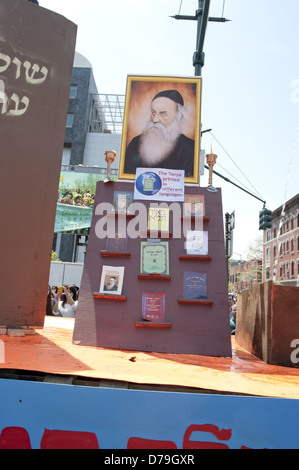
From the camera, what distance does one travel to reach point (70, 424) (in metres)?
1.92

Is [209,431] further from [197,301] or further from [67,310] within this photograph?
[67,310]

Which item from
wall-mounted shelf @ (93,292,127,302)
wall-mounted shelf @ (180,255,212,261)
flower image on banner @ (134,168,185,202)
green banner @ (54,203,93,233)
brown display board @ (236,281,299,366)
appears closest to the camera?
brown display board @ (236,281,299,366)

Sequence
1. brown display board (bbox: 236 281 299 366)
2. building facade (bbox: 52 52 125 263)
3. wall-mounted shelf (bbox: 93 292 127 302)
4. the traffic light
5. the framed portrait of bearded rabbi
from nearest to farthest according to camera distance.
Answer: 1. brown display board (bbox: 236 281 299 366)
2. wall-mounted shelf (bbox: 93 292 127 302)
3. the framed portrait of bearded rabbi
4. the traffic light
5. building facade (bbox: 52 52 125 263)

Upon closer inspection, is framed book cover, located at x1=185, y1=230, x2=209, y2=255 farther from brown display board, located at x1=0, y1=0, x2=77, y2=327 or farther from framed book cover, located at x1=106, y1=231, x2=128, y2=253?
brown display board, located at x1=0, y1=0, x2=77, y2=327

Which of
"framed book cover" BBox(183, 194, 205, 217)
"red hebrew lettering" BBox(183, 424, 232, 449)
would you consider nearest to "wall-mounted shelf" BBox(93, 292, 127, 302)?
"framed book cover" BBox(183, 194, 205, 217)

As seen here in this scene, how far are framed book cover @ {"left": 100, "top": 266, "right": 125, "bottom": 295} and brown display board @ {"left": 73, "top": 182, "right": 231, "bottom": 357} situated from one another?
0.14ft

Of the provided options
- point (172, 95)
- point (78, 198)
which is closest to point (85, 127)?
point (78, 198)

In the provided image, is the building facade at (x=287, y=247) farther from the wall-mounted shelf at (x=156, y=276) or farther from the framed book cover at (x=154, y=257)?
the wall-mounted shelf at (x=156, y=276)

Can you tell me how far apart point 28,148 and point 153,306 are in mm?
2240

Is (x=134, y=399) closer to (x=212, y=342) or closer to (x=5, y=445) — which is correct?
(x=5, y=445)

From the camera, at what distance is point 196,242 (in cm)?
394

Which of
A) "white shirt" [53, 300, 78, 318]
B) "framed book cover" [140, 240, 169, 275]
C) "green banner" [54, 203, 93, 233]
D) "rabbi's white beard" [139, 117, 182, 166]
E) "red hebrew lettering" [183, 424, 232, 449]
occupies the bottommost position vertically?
"red hebrew lettering" [183, 424, 232, 449]

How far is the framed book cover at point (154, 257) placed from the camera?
382 cm

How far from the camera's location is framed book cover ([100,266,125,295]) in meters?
3.76
